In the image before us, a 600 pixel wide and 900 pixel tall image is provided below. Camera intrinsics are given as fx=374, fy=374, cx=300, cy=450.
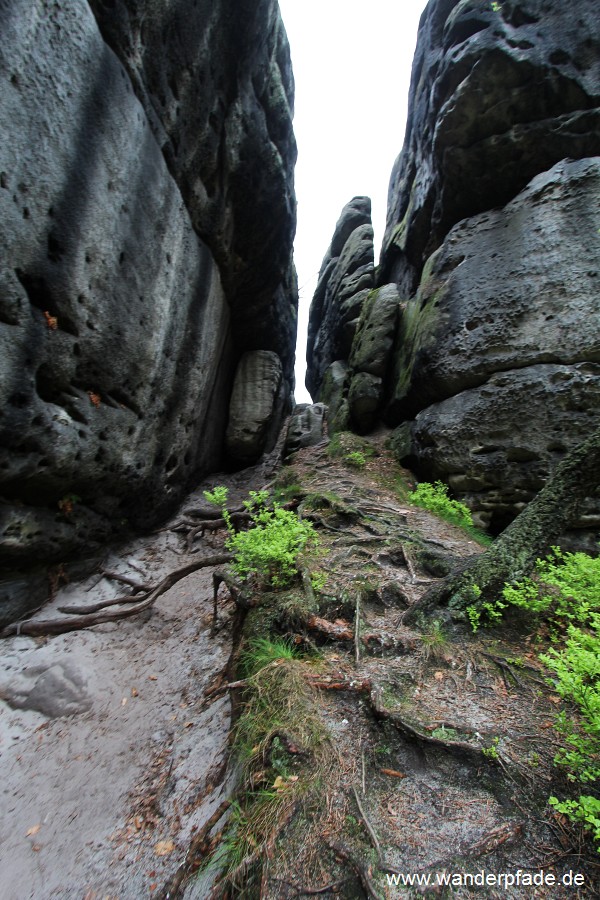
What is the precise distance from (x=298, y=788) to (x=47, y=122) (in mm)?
7435

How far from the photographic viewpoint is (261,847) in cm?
234

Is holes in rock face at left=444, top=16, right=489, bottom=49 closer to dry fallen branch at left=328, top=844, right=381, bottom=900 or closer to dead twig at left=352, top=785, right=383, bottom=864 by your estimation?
dead twig at left=352, top=785, right=383, bottom=864

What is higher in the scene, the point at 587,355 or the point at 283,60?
the point at 283,60

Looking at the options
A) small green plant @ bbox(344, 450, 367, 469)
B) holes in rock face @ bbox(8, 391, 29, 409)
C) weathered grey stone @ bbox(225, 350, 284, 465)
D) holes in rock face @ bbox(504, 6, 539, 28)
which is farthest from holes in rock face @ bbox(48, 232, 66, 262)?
holes in rock face @ bbox(504, 6, 539, 28)

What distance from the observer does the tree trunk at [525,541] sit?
4.07 m

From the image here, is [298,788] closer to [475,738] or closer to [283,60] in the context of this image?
[475,738]

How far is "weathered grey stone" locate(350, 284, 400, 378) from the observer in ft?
42.9

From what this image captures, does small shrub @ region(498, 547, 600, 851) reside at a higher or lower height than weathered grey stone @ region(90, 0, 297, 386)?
lower

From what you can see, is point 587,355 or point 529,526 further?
point 587,355

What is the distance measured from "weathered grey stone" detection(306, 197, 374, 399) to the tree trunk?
14511mm

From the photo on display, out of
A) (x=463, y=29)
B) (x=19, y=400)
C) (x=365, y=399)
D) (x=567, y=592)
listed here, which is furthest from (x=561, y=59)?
(x=19, y=400)

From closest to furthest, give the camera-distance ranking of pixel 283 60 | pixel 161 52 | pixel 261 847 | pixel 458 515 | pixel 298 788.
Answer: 1. pixel 261 847
2. pixel 298 788
3. pixel 161 52
4. pixel 458 515
5. pixel 283 60

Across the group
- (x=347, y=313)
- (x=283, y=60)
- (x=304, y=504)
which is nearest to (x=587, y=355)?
(x=304, y=504)

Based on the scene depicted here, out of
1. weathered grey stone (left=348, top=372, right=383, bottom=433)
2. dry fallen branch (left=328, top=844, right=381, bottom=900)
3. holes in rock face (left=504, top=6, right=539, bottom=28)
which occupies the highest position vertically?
holes in rock face (left=504, top=6, right=539, bottom=28)
